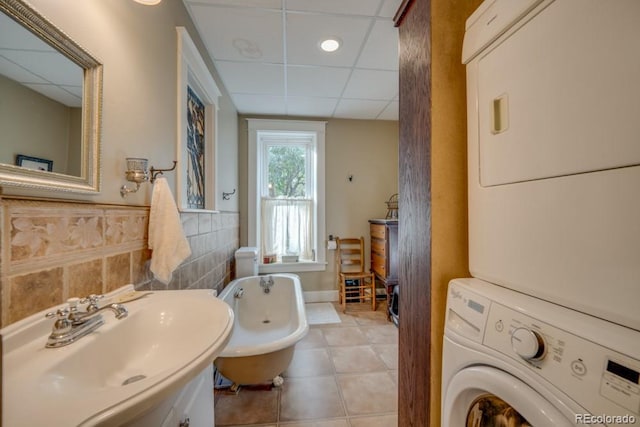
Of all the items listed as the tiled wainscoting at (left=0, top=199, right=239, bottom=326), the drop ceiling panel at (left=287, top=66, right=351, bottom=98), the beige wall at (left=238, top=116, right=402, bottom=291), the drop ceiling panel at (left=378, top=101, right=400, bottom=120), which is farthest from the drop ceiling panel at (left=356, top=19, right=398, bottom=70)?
the tiled wainscoting at (left=0, top=199, right=239, bottom=326)

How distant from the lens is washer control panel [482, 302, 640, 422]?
20.3 inches

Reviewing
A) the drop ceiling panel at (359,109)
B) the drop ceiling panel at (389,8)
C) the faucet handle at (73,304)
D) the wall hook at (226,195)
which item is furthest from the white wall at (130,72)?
the drop ceiling panel at (359,109)

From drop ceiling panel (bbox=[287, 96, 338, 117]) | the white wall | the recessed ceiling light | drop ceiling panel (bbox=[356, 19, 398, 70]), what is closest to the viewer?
the white wall

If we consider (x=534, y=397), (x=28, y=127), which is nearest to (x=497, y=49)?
(x=534, y=397)

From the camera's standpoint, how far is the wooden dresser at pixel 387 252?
2.80m

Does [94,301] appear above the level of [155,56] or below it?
below

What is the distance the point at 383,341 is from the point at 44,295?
2341 mm

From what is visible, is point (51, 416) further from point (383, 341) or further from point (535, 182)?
point (383, 341)

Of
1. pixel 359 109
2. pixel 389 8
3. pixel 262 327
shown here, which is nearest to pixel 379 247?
pixel 262 327

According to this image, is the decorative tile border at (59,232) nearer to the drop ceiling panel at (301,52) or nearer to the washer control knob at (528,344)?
the washer control knob at (528,344)

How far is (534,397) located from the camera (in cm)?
63

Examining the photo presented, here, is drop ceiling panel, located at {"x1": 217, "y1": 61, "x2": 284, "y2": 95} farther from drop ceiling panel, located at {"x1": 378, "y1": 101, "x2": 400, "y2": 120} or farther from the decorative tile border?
the decorative tile border

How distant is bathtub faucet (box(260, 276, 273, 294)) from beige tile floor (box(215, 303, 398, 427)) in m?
0.63

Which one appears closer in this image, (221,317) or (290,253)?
(221,317)
